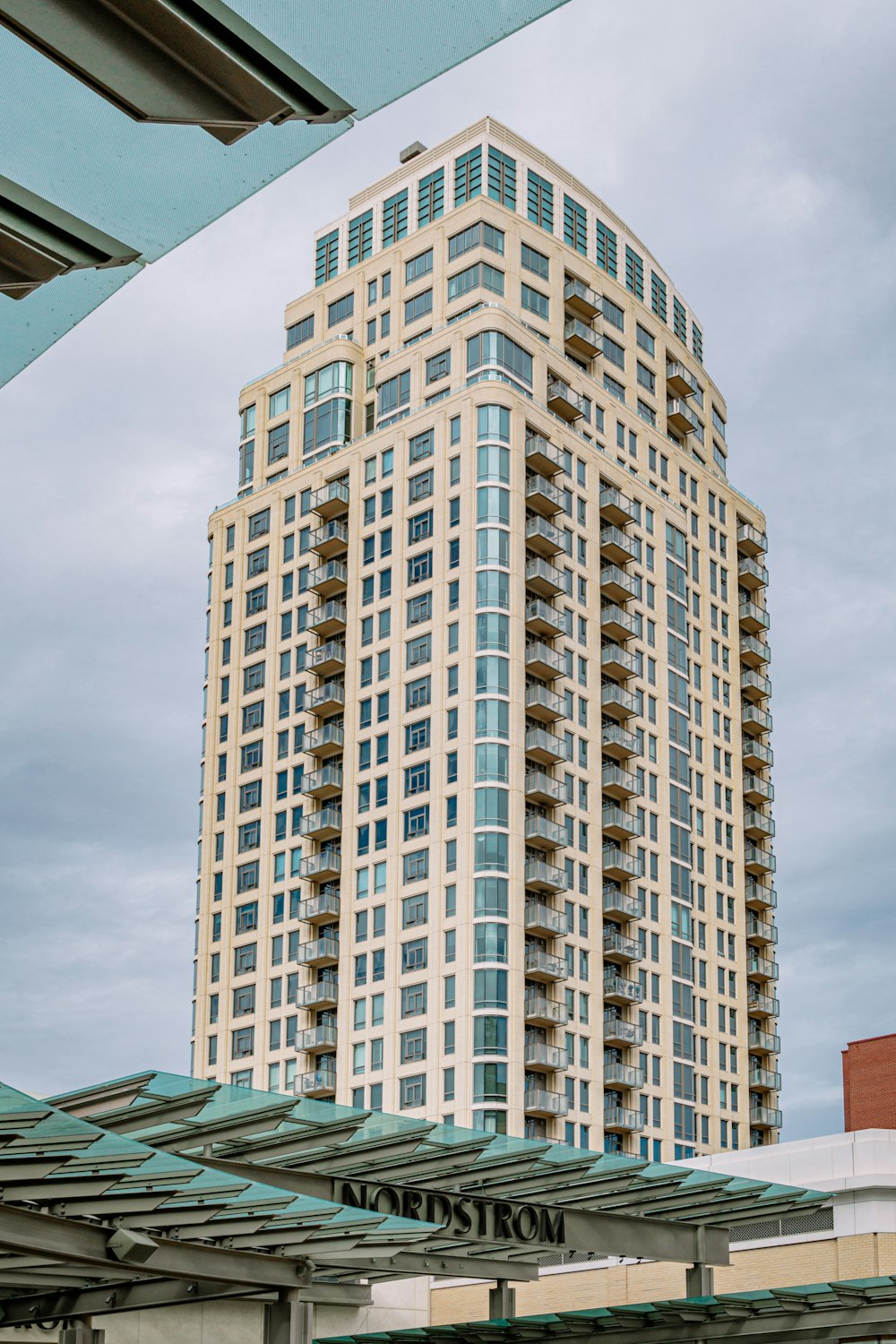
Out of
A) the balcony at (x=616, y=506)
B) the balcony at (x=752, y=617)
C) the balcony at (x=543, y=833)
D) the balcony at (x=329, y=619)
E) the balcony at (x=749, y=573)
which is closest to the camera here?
the balcony at (x=543, y=833)

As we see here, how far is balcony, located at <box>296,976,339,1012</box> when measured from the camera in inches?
3039

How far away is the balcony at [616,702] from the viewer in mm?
83188

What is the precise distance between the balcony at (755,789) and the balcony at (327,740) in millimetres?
27887

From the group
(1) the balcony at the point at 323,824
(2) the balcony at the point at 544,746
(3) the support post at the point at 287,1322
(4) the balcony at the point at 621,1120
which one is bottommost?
(3) the support post at the point at 287,1322

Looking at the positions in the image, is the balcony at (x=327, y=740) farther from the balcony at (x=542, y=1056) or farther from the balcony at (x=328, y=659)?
the balcony at (x=542, y=1056)

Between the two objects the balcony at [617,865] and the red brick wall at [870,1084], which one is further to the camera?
the balcony at [617,865]

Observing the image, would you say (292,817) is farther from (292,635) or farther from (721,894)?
(721,894)

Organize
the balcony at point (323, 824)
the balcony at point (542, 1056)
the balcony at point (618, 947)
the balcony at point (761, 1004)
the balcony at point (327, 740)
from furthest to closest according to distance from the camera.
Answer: the balcony at point (761, 1004)
the balcony at point (327, 740)
the balcony at point (323, 824)
the balcony at point (618, 947)
the balcony at point (542, 1056)

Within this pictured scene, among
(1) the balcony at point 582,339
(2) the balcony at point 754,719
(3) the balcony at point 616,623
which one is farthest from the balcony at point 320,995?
(1) the balcony at point 582,339

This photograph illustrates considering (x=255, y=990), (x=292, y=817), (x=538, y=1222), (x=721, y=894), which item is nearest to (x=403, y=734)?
(x=292, y=817)

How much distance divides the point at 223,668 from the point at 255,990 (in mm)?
18164

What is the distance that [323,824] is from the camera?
80.0 meters

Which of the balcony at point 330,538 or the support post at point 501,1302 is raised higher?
the balcony at point 330,538

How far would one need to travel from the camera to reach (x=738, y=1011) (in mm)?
90562
